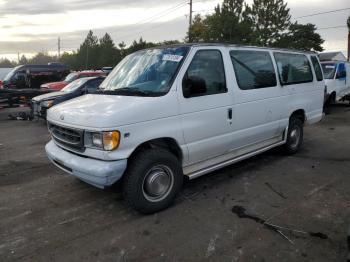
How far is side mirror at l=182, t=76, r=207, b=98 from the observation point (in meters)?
4.46

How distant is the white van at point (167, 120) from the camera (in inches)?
156

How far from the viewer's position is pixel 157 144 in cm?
446

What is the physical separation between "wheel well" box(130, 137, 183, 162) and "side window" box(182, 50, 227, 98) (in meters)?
0.62

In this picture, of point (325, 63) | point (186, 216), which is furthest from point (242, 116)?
point (325, 63)

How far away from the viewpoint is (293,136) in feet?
22.4

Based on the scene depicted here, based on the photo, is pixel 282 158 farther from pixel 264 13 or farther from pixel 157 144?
pixel 264 13

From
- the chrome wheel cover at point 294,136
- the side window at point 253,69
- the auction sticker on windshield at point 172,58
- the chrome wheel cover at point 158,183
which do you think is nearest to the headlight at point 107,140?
the chrome wheel cover at point 158,183

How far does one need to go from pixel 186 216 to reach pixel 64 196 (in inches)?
72.2

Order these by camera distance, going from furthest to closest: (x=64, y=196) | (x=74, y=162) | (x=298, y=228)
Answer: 1. (x=64, y=196)
2. (x=74, y=162)
3. (x=298, y=228)

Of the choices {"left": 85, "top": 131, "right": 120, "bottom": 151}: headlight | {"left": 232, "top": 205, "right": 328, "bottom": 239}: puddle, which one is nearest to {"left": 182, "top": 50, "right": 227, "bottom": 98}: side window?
{"left": 85, "top": 131, "right": 120, "bottom": 151}: headlight

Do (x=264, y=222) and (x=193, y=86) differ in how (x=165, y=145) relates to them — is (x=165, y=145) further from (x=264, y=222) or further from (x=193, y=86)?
(x=264, y=222)

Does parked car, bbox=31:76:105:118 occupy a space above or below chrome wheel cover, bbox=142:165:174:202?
above

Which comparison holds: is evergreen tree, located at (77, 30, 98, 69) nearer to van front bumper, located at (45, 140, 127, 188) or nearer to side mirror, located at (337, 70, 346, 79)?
side mirror, located at (337, 70, 346, 79)

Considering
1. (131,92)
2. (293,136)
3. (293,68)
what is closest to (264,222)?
(131,92)
